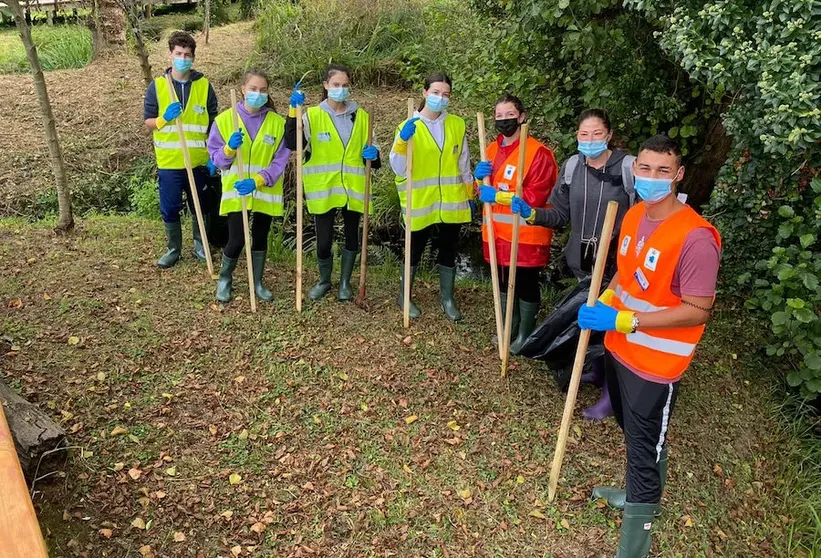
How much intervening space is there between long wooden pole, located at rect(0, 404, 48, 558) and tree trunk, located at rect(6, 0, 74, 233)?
4.47 metres

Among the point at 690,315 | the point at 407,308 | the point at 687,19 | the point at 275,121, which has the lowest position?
the point at 407,308

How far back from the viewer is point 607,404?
4.37m

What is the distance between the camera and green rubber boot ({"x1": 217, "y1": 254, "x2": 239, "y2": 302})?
5.27 metres

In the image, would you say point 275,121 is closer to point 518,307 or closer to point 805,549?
point 518,307

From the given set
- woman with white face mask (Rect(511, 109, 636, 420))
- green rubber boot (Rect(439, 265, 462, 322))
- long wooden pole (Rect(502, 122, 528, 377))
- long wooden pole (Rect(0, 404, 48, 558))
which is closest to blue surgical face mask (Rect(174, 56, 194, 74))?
green rubber boot (Rect(439, 265, 462, 322))

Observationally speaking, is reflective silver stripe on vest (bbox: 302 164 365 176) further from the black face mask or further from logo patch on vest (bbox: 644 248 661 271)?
logo patch on vest (bbox: 644 248 661 271)

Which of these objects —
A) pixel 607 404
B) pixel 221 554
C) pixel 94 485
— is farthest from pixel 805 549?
pixel 94 485

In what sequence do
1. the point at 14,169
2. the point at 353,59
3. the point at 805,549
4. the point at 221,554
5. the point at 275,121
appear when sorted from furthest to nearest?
1. the point at 353,59
2. the point at 14,169
3. the point at 275,121
4. the point at 805,549
5. the point at 221,554

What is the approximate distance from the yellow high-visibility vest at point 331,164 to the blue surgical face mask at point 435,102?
617 millimetres

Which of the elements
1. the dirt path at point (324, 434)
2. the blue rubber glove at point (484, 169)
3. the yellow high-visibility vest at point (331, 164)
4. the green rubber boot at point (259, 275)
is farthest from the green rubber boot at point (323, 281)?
the blue rubber glove at point (484, 169)

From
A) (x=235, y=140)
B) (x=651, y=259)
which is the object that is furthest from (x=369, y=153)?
(x=651, y=259)

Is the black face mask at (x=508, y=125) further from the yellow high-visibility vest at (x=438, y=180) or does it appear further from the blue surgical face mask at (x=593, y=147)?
the blue surgical face mask at (x=593, y=147)

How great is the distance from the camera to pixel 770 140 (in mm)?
3057

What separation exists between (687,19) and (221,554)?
3746 mm
